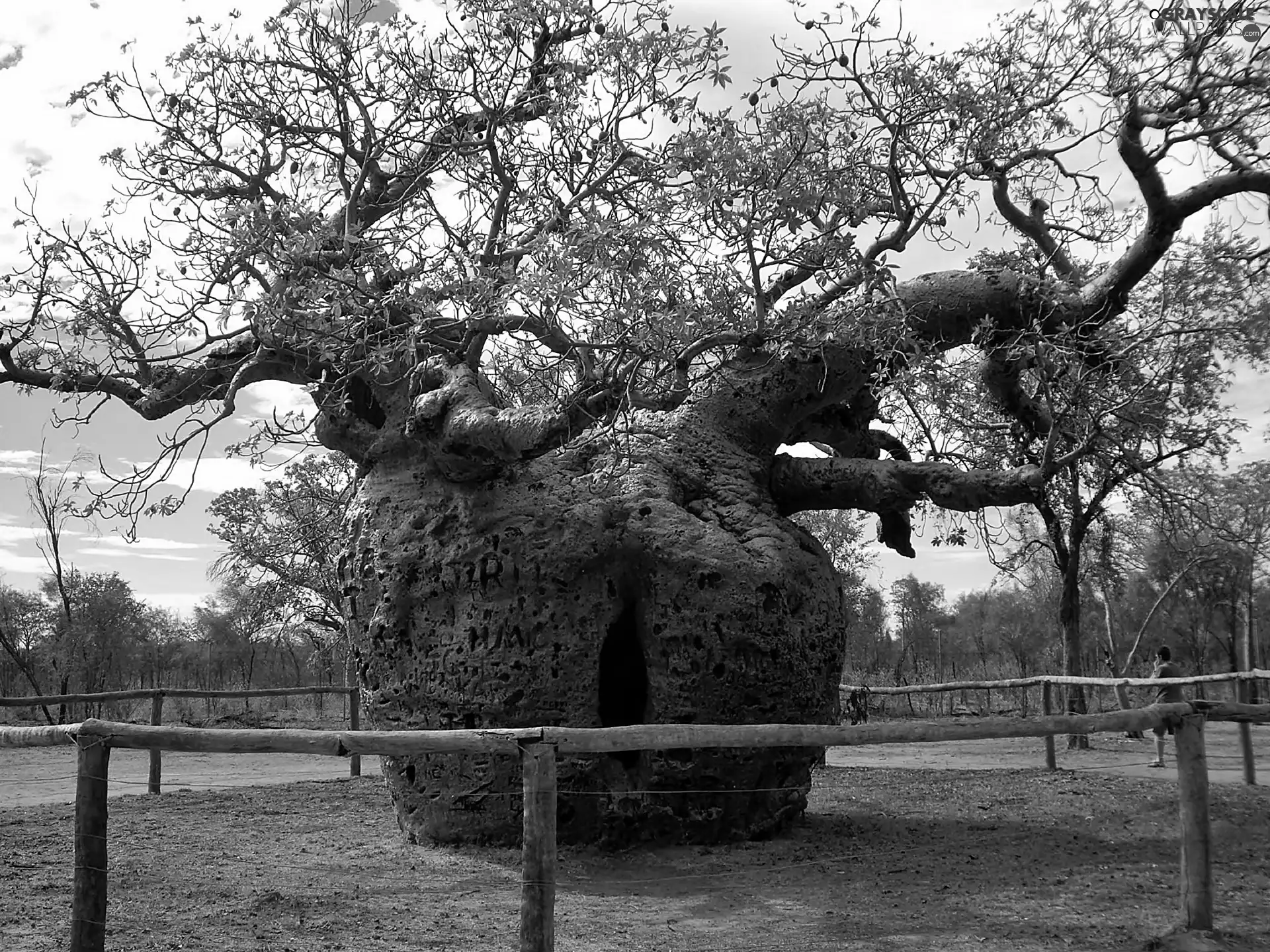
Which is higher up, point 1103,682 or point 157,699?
point 1103,682

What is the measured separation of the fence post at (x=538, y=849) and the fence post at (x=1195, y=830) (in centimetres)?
267

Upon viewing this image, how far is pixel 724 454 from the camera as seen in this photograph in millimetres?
7430

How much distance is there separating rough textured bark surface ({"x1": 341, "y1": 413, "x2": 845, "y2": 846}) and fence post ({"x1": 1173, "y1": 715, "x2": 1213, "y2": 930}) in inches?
99.7

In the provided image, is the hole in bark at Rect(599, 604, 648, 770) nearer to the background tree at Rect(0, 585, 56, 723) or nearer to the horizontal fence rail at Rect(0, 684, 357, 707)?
the horizontal fence rail at Rect(0, 684, 357, 707)

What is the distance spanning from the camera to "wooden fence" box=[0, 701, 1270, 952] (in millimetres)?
3744

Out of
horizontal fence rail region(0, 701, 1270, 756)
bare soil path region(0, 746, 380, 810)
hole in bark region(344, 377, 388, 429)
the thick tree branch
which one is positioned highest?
hole in bark region(344, 377, 388, 429)

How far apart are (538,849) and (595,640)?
2.70 m

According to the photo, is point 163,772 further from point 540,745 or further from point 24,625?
point 24,625

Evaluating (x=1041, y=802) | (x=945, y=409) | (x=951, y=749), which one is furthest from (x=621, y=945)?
(x=951, y=749)

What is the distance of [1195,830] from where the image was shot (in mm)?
4438

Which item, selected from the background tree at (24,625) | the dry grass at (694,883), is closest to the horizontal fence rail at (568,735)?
the dry grass at (694,883)

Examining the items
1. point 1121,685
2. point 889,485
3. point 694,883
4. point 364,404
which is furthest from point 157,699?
point 1121,685

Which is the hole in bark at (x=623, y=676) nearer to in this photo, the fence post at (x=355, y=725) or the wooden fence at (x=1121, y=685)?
the wooden fence at (x=1121, y=685)

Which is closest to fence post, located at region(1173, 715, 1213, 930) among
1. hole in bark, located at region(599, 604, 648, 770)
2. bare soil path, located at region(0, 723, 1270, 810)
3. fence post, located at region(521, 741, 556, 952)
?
fence post, located at region(521, 741, 556, 952)
